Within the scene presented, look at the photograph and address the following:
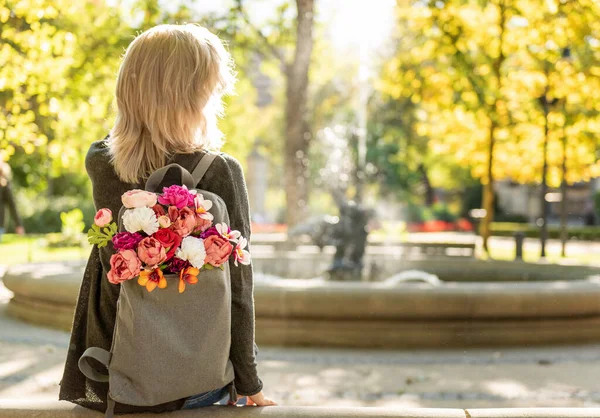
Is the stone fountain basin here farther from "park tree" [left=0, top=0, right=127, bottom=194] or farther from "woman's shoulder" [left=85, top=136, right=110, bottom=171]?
"woman's shoulder" [left=85, top=136, right=110, bottom=171]

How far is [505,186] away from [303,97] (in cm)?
4164

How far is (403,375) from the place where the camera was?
6.17 metres

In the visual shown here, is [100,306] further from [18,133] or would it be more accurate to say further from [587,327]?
[18,133]

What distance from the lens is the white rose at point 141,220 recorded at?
6.97 ft

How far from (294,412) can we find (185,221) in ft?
2.14

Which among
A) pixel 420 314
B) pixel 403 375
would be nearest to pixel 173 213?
pixel 403 375

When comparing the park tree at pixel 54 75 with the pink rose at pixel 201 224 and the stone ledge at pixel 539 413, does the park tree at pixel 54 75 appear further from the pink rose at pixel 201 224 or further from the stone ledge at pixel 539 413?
the stone ledge at pixel 539 413

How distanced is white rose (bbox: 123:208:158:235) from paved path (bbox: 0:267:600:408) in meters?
3.35

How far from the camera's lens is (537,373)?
6.31m

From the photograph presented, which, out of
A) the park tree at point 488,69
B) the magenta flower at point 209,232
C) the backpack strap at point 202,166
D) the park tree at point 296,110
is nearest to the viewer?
the magenta flower at point 209,232

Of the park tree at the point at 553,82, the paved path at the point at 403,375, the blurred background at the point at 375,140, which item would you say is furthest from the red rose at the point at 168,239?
the park tree at the point at 553,82

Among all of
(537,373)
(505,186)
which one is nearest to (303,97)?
(537,373)

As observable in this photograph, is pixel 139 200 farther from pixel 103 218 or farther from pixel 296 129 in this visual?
pixel 296 129

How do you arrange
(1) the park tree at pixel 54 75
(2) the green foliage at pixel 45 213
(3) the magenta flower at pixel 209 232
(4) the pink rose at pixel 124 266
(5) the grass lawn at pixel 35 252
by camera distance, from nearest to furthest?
(4) the pink rose at pixel 124 266
(3) the magenta flower at pixel 209 232
(1) the park tree at pixel 54 75
(5) the grass lawn at pixel 35 252
(2) the green foliage at pixel 45 213
